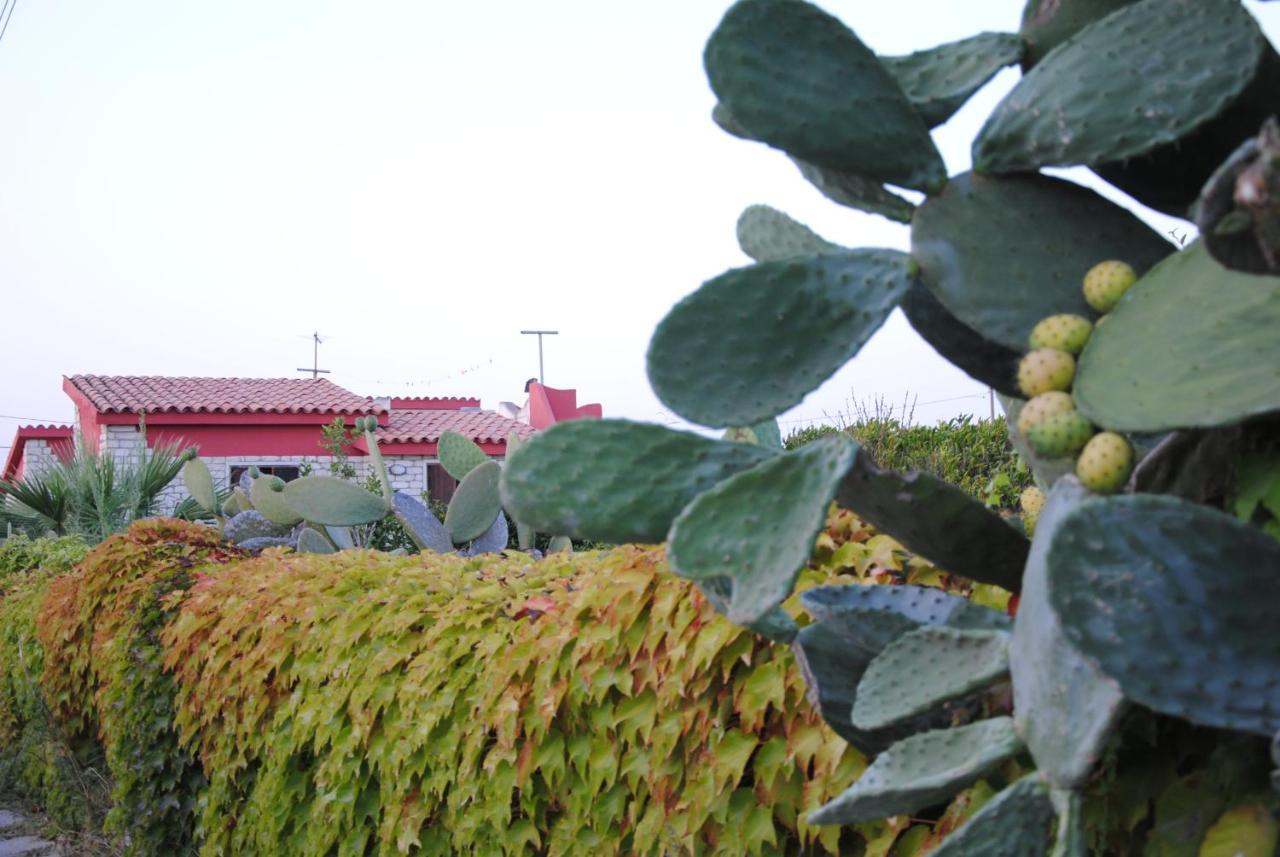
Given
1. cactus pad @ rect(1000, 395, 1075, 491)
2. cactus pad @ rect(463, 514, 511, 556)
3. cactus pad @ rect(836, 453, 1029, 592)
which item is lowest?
cactus pad @ rect(463, 514, 511, 556)

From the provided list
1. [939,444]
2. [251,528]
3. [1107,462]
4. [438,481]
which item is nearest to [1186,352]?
[1107,462]

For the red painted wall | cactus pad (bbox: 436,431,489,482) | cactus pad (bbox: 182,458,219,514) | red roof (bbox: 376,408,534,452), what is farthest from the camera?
red roof (bbox: 376,408,534,452)

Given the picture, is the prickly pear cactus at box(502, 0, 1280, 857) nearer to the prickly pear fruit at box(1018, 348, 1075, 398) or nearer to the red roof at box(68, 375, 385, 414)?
the prickly pear fruit at box(1018, 348, 1075, 398)

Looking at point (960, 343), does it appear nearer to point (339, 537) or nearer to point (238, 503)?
point (339, 537)

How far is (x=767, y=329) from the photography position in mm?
1316

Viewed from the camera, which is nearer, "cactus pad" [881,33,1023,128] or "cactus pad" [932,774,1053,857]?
"cactus pad" [932,774,1053,857]

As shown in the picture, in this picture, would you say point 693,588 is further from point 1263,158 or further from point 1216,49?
point 1263,158

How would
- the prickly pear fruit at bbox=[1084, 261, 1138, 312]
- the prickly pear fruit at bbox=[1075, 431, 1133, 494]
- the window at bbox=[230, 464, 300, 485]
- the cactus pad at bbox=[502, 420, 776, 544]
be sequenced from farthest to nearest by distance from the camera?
the window at bbox=[230, 464, 300, 485] → the cactus pad at bbox=[502, 420, 776, 544] → the prickly pear fruit at bbox=[1084, 261, 1138, 312] → the prickly pear fruit at bbox=[1075, 431, 1133, 494]

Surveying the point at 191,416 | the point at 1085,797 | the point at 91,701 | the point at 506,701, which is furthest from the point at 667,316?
the point at 191,416

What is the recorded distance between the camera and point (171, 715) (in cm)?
527

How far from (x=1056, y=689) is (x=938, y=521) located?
325 millimetres

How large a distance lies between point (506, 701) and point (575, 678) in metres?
0.28

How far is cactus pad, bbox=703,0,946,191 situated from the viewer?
135cm

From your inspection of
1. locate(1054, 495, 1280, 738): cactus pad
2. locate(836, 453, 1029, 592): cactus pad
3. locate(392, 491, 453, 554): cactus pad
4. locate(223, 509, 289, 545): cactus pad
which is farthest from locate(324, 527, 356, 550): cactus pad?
locate(1054, 495, 1280, 738): cactus pad
